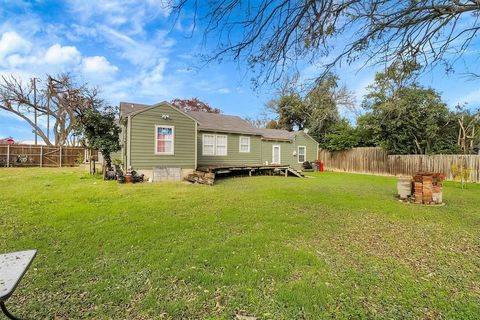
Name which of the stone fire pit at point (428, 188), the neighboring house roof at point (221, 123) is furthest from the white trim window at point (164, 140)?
the stone fire pit at point (428, 188)

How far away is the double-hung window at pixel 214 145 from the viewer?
1494 cm

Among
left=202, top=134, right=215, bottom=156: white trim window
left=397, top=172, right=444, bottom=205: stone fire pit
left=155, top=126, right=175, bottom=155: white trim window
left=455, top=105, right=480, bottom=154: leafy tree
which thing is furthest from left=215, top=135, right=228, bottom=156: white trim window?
left=455, top=105, right=480, bottom=154: leafy tree

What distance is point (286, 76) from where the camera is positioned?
4309 millimetres

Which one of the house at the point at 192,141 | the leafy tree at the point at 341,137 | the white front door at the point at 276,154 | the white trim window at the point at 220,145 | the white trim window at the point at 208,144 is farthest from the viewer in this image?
the leafy tree at the point at 341,137

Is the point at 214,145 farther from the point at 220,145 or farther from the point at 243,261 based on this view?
the point at 243,261

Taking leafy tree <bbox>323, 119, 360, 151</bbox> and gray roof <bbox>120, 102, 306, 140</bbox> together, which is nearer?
gray roof <bbox>120, 102, 306, 140</bbox>

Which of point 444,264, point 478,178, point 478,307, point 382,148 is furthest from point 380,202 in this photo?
point 382,148

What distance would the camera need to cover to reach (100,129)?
12.0 meters

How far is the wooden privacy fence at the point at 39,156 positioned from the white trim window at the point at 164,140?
14.7 m

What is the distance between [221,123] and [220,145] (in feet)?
5.72

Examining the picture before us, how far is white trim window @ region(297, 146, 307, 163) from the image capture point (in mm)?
21681

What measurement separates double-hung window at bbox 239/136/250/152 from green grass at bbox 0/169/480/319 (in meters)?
10.2

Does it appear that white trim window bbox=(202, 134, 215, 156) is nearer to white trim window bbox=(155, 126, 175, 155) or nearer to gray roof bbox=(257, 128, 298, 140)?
white trim window bbox=(155, 126, 175, 155)

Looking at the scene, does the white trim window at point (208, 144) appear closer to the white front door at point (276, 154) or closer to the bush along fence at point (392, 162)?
the white front door at point (276, 154)
